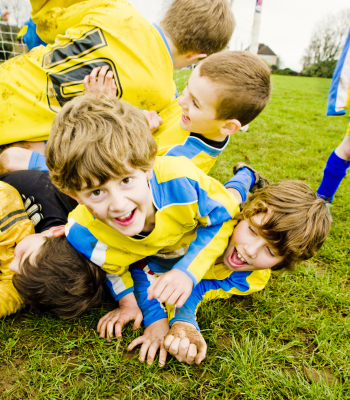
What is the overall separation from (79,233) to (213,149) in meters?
1.17

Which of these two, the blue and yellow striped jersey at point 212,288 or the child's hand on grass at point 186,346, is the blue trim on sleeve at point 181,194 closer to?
the blue and yellow striped jersey at point 212,288

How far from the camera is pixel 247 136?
17.9 feet

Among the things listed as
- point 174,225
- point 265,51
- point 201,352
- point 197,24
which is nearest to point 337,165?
point 197,24

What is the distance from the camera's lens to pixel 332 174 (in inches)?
112

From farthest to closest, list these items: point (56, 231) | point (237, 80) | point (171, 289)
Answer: point (237, 80) → point (56, 231) → point (171, 289)

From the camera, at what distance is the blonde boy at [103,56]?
2354 millimetres

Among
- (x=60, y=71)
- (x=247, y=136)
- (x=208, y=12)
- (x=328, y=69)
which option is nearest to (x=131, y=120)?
(x=60, y=71)

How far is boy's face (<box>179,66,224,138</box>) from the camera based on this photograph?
6.86 ft

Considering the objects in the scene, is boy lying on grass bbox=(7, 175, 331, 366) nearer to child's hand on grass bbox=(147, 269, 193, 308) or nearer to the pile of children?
the pile of children

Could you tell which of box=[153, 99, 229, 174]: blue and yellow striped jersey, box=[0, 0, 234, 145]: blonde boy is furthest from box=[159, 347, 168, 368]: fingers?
box=[0, 0, 234, 145]: blonde boy

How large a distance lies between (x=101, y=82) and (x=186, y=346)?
1860mm

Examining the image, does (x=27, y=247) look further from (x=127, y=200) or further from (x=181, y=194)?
(x=181, y=194)

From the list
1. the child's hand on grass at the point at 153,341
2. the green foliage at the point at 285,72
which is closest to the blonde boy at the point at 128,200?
the child's hand on grass at the point at 153,341

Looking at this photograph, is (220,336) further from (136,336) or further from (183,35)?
(183,35)
